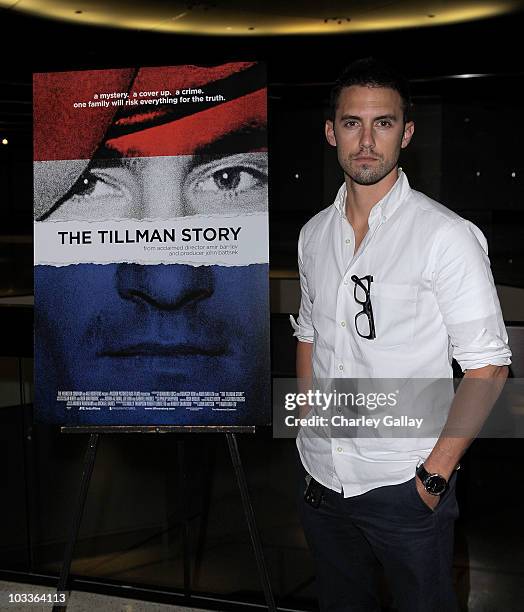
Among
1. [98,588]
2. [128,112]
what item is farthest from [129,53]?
[98,588]

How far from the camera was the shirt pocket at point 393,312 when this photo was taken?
1.84m

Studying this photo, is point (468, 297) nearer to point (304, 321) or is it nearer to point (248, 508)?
point (304, 321)

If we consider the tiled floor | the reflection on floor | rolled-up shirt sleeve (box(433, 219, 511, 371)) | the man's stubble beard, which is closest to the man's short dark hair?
the man's stubble beard

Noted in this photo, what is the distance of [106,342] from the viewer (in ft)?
7.91

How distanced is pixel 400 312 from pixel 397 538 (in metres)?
0.49

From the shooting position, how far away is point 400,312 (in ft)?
6.07

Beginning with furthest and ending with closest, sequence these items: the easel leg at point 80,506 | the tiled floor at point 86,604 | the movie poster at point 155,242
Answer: the tiled floor at point 86,604, the easel leg at point 80,506, the movie poster at point 155,242

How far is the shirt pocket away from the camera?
72.5 inches

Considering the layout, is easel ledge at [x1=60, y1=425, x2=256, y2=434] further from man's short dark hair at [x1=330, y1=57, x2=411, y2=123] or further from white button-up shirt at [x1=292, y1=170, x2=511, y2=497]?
man's short dark hair at [x1=330, y1=57, x2=411, y2=123]

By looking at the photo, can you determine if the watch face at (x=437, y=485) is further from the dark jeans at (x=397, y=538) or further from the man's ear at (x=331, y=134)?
the man's ear at (x=331, y=134)

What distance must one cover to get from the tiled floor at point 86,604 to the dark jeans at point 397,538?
1350 millimetres

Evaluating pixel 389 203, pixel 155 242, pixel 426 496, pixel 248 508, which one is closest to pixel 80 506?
pixel 248 508

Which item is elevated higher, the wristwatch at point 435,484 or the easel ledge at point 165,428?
the easel ledge at point 165,428

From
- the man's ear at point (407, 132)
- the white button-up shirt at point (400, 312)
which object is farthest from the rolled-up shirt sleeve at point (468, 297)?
the man's ear at point (407, 132)
